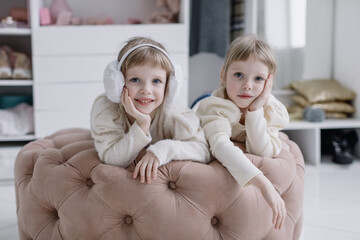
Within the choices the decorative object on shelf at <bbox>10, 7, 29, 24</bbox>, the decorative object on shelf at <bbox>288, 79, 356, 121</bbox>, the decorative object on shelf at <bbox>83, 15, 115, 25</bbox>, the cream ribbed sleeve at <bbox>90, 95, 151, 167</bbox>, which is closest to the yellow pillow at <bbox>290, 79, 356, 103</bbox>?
the decorative object on shelf at <bbox>288, 79, 356, 121</bbox>

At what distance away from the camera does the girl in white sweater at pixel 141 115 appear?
4.09ft

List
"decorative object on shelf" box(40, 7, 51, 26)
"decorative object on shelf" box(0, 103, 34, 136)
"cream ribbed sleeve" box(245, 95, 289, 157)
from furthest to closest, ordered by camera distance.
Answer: "decorative object on shelf" box(40, 7, 51, 26), "decorative object on shelf" box(0, 103, 34, 136), "cream ribbed sleeve" box(245, 95, 289, 157)

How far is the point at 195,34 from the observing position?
10.2ft

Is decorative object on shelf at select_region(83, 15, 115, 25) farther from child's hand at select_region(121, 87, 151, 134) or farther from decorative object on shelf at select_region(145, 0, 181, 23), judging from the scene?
child's hand at select_region(121, 87, 151, 134)

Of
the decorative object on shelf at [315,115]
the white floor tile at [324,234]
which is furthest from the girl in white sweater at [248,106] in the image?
the decorative object on shelf at [315,115]

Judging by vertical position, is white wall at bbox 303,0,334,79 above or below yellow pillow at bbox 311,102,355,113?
above

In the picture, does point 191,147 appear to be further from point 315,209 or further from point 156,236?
point 315,209

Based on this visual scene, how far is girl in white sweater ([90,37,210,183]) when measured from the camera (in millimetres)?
1247

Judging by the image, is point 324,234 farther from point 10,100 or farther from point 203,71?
point 10,100

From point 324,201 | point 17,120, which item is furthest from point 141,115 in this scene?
point 17,120

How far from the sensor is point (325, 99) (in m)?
3.12

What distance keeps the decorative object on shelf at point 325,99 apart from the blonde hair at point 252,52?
1756 millimetres

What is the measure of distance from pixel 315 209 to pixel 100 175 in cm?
118

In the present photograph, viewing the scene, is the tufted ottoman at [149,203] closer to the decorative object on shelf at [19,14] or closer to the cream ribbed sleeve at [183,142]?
the cream ribbed sleeve at [183,142]
